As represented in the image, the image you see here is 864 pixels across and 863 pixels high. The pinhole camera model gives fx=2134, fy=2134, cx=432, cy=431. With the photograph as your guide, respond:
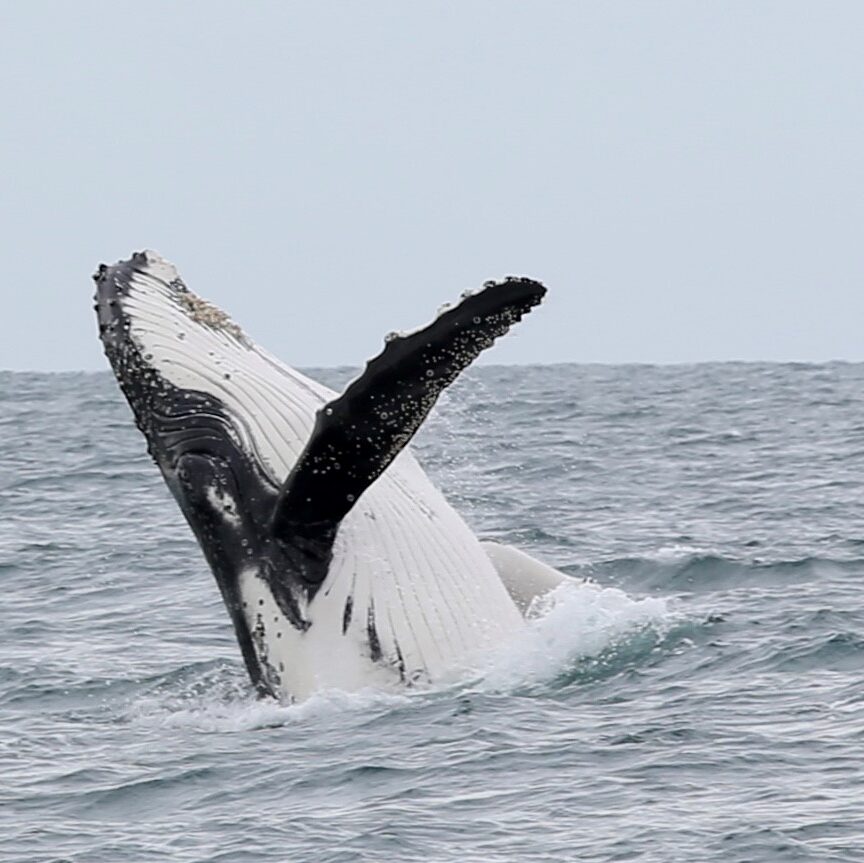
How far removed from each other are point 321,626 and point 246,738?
2.65 ft

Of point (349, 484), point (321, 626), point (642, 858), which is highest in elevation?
point (349, 484)

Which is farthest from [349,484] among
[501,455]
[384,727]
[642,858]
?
[501,455]

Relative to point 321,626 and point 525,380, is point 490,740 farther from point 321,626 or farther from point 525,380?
point 525,380

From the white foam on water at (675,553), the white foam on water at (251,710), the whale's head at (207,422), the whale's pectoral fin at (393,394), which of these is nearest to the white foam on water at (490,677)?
the white foam on water at (251,710)

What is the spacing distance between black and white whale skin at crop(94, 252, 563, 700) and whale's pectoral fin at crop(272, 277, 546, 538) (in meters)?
0.02

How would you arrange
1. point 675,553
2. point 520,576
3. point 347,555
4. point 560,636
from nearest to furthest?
1. point 347,555
2. point 560,636
3. point 520,576
4. point 675,553

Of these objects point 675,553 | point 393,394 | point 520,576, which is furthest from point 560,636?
point 675,553

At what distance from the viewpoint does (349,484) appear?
11.7 m

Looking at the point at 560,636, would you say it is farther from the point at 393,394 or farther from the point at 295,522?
the point at 393,394

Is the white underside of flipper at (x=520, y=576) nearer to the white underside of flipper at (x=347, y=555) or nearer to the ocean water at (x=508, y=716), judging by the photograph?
the ocean water at (x=508, y=716)

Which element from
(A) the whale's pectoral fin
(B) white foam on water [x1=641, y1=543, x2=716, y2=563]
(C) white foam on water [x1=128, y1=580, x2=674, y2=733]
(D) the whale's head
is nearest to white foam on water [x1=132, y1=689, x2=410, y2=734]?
(C) white foam on water [x1=128, y1=580, x2=674, y2=733]

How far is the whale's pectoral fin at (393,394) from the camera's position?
11.1m

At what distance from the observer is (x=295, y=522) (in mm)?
12109

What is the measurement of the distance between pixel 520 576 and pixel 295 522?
72.4 inches
